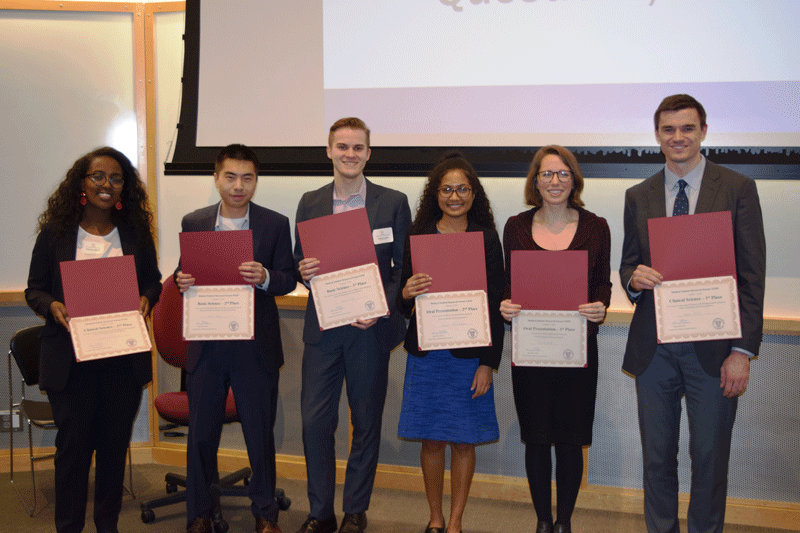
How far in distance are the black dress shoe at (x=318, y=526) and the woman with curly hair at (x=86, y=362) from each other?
0.86m

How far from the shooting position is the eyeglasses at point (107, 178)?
2639 millimetres

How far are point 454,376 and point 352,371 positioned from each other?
49 centimetres

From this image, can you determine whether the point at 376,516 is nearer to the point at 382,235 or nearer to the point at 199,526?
the point at 199,526

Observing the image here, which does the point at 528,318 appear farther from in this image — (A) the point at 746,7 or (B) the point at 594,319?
(A) the point at 746,7

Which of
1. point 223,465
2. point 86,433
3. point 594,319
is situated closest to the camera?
point 594,319

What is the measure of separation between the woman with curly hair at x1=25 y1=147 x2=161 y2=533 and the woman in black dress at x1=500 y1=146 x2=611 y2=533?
1.71 m

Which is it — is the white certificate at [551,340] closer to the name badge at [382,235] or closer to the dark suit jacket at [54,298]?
the name badge at [382,235]

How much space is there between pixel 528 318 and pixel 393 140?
1.55m

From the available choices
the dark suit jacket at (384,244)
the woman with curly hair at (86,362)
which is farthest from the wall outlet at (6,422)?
the dark suit jacket at (384,244)

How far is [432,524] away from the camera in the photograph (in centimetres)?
279

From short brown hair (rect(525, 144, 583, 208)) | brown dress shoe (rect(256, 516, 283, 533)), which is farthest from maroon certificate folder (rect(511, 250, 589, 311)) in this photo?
brown dress shoe (rect(256, 516, 283, 533))

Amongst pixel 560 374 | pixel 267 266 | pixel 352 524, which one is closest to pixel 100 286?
pixel 267 266

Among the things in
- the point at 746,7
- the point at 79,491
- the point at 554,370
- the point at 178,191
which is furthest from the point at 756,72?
the point at 79,491

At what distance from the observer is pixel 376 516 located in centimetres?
324
